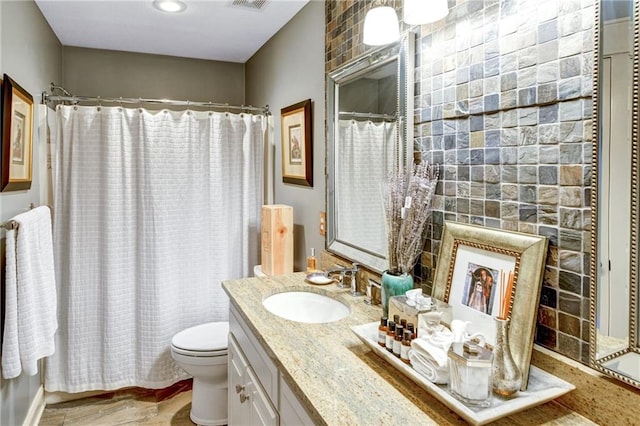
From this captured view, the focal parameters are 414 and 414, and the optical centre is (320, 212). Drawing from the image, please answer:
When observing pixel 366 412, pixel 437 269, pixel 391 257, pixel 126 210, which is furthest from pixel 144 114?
pixel 366 412

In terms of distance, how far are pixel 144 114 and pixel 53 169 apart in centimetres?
61

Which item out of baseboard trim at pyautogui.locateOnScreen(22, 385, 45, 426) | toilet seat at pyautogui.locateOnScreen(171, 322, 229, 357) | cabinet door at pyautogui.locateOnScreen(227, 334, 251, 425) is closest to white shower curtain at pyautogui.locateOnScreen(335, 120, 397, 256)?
cabinet door at pyautogui.locateOnScreen(227, 334, 251, 425)

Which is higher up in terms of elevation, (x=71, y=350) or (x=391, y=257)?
(x=391, y=257)

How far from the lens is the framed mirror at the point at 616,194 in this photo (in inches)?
32.1

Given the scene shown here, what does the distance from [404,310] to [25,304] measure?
165 centimetres

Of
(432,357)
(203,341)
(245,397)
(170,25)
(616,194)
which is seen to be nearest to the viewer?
(616,194)

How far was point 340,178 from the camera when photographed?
2.03 meters

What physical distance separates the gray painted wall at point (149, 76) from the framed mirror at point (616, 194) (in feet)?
10.4

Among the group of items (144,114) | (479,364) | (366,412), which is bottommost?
(366,412)

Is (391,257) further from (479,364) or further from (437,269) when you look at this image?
(479,364)

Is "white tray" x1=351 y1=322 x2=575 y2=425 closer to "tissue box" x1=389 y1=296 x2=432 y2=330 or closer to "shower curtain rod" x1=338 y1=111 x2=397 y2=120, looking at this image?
"tissue box" x1=389 y1=296 x2=432 y2=330

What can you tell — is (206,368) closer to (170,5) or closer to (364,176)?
(364,176)

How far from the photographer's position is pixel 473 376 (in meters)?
0.86

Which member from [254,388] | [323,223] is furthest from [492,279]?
[323,223]
